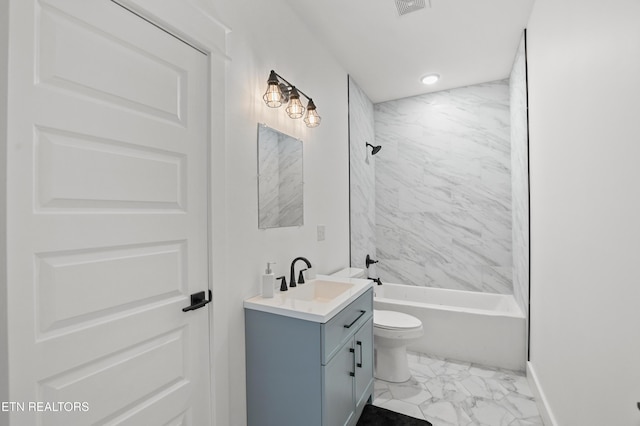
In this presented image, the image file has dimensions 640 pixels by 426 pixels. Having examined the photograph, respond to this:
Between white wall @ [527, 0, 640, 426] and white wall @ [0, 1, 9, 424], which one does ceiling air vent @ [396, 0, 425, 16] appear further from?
white wall @ [0, 1, 9, 424]

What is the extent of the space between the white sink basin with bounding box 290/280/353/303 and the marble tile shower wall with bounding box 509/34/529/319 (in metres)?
1.52

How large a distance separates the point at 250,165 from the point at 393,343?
170 centimetres

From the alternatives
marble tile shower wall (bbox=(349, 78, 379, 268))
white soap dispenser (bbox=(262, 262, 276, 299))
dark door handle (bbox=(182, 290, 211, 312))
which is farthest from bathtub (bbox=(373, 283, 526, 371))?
dark door handle (bbox=(182, 290, 211, 312))

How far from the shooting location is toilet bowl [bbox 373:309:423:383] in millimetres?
2262

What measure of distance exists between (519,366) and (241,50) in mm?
3085

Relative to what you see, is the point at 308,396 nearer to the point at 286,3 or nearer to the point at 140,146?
the point at 140,146

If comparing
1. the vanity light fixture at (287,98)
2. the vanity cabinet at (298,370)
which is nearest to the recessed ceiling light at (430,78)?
the vanity light fixture at (287,98)

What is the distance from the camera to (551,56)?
165cm

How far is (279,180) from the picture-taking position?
74.7 inches

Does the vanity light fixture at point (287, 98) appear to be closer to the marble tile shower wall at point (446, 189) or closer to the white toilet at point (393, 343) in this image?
the white toilet at point (393, 343)

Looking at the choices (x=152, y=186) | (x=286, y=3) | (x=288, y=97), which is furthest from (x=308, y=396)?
(x=286, y=3)

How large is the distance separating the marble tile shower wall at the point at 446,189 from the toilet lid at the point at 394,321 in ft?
3.97

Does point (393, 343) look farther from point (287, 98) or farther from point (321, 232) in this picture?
point (287, 98)

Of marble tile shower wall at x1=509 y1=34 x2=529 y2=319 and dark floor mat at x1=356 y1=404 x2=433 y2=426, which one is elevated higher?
marble tile shower wall at x1=509 y1=34 x2=529 y2=319
